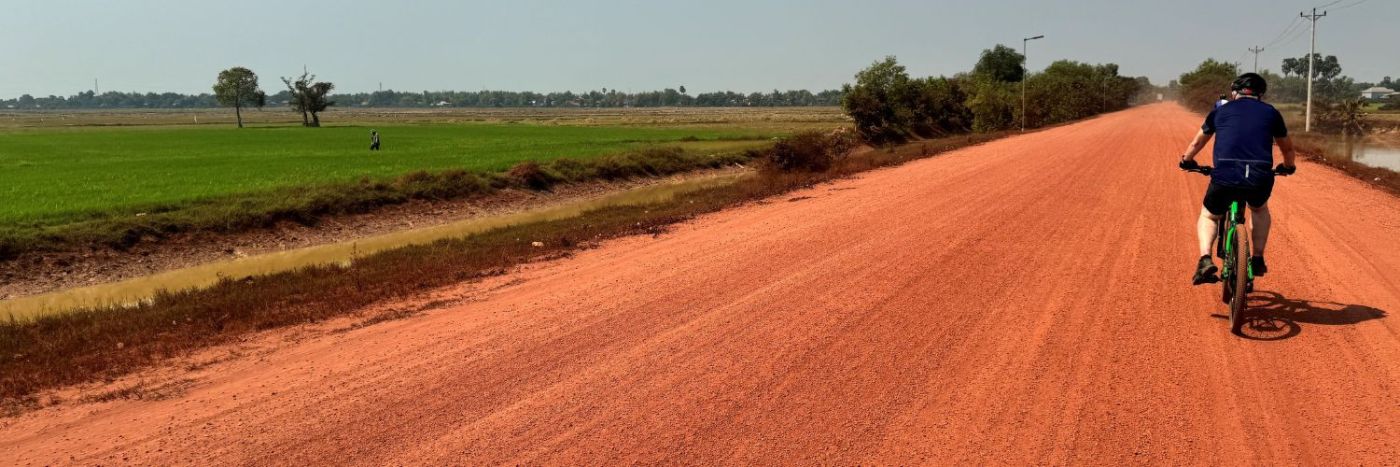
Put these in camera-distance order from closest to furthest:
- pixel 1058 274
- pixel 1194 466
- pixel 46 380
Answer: pixel 1194 466
pixel 46 380
pixel 1058 274

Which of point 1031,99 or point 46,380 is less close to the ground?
point 1031,99

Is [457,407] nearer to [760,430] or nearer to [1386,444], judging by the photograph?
[760,430]

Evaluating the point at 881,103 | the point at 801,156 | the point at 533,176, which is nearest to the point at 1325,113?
the point at 881,103

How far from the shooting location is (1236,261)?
5660 mm

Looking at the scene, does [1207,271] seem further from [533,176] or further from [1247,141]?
[533,176]

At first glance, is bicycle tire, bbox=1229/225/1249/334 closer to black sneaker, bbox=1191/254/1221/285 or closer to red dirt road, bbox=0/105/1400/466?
red dirt road, bbox=0/105/1400/466

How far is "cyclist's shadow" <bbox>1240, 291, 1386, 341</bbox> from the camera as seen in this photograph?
18.7ft

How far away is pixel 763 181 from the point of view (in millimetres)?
21172

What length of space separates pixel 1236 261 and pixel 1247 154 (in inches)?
29.3

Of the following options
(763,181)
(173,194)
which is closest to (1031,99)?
(763,181)

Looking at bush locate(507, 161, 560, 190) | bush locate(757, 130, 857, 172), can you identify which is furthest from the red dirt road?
bush locate(507, 161, 560, 190)

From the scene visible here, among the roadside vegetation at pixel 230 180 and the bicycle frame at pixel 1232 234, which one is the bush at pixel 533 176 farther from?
the bicycle frame at pixel 1232 234

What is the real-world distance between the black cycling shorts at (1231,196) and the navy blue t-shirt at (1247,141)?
1.6 inches

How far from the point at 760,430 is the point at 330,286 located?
6.84m
